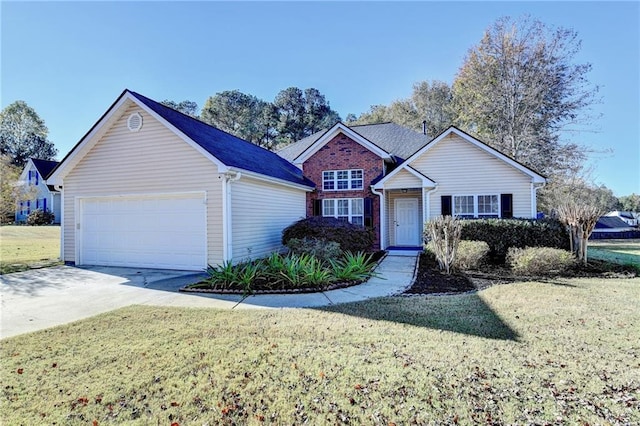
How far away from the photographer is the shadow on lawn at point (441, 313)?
497 centimetres

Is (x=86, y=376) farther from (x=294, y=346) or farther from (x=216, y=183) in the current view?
(x=216, y=183)

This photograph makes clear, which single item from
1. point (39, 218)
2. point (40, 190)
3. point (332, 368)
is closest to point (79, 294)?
point (332, 368)

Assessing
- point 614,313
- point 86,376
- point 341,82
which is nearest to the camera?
point 86,376

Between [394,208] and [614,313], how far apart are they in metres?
10.7

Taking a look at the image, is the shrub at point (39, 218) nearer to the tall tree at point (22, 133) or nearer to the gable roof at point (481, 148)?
the tall tree at point (22, 133)

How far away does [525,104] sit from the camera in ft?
75.2

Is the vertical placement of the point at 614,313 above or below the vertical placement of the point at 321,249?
below

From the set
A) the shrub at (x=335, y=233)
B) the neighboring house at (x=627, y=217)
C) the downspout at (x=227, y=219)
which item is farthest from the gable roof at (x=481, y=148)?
the neighboring house at (x=627, y=217)

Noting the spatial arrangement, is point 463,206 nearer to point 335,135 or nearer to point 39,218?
point 335,135

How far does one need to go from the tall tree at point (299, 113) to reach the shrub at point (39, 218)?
2553cm

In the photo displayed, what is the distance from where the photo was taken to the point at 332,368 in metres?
3.68

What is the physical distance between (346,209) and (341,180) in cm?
142

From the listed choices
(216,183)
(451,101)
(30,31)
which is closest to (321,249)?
(216,183)

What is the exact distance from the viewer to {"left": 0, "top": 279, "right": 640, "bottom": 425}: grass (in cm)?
294
